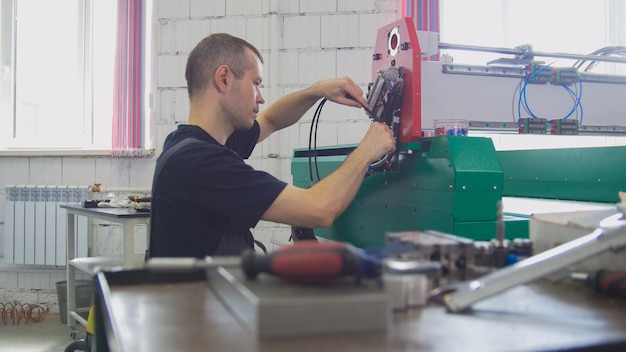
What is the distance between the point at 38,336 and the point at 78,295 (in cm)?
31

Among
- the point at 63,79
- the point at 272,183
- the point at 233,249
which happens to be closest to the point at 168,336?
the point at 272,183

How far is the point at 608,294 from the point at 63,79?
3.82 m

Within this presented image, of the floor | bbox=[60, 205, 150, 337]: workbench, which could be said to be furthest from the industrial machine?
the floor

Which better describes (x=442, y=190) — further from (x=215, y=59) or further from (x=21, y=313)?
(x=21, y=313)

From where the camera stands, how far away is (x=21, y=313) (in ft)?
11.8

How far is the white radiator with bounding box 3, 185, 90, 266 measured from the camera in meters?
Result: 3.59

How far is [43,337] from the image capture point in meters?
3.19

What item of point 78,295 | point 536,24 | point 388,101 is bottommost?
point 78,295

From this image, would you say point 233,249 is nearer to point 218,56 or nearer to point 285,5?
point 218,56

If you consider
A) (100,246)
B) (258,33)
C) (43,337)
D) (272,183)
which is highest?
(258,33)

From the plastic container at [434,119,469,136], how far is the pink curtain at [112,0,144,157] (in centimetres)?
261

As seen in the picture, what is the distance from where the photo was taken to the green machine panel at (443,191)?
49.4 inches

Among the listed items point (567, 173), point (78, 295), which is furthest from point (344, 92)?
point (78, 295)

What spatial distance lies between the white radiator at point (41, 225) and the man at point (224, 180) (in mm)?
2300
